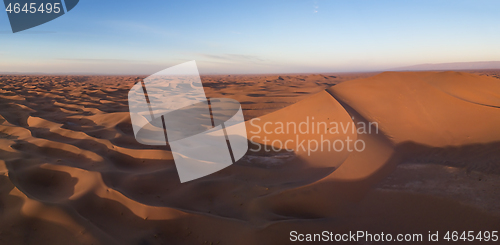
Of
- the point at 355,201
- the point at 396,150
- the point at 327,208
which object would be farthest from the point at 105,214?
the point at 396,150

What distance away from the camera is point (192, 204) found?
2.20 metres

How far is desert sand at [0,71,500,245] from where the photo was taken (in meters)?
1.80

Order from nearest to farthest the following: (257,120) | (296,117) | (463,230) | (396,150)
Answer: (463,230), (396,150), (296,117), (257,120)

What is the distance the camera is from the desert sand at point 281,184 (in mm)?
1804

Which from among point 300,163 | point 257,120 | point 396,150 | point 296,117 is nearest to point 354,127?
point 396,150

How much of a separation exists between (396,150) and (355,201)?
3.62ft

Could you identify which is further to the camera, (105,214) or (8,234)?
(105,214)

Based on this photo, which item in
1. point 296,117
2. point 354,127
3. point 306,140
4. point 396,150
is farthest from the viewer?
point 296,117

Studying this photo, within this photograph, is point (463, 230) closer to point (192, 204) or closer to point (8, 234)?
point (192, 204)

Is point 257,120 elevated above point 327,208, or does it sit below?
above

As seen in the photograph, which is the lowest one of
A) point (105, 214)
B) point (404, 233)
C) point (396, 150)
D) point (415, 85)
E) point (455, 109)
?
point (404, 233)

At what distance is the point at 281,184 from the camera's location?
261 cm

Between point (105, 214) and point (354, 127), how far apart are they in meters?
3.21

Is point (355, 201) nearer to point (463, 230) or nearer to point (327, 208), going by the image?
point (327, 208)
